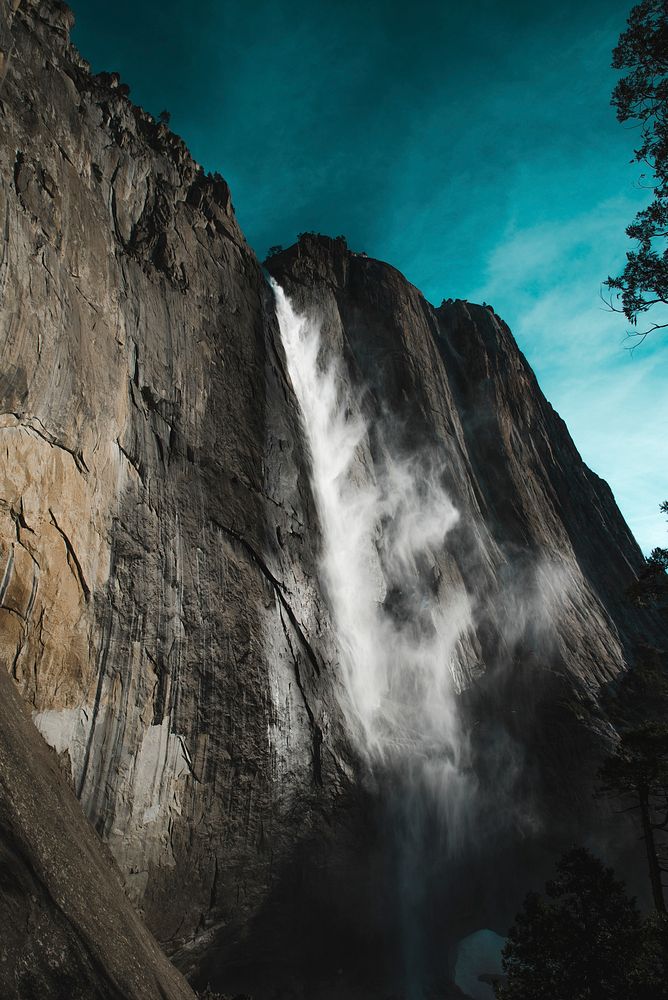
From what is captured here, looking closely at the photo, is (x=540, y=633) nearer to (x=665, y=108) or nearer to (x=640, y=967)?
(x=640, y=967)

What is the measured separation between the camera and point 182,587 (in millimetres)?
13875

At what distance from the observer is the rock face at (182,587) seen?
11219mm

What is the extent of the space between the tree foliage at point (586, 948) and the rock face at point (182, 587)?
616cm

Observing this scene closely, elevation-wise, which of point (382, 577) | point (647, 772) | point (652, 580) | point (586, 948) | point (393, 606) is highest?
point (382, 577)

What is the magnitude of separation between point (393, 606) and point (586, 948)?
41.8 feet

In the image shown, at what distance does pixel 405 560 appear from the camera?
23719 mm

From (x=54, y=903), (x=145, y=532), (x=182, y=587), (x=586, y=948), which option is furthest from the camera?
(x=182, y=587)

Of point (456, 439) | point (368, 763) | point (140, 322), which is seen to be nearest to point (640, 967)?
point (368, 763)

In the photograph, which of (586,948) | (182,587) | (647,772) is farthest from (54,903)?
(647,772)

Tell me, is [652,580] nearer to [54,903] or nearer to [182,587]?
[54,903]

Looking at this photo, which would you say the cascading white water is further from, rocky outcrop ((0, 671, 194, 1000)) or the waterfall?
rocky outcrop ((0, 671, 194, 1000))

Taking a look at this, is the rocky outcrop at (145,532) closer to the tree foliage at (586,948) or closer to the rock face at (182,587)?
the rock face at (182,587)

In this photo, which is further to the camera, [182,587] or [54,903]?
[182,587]

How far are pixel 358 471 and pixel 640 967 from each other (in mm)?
17507
